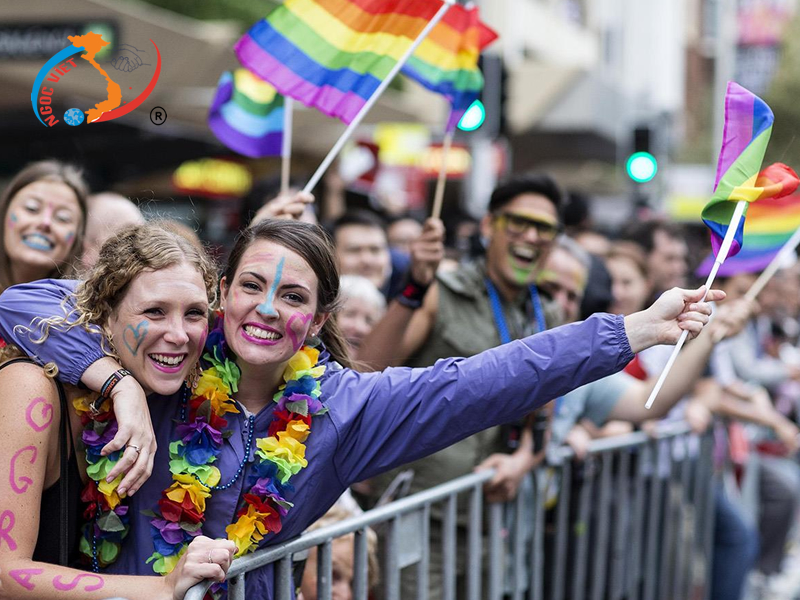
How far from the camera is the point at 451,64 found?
16.0 feet

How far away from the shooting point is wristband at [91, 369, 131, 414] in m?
2.73

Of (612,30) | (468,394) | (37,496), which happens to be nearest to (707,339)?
(468,394)

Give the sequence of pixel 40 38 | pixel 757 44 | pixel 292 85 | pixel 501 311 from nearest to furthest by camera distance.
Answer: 1. pixel 292 85
2. pixel 501 311
3. pixel 40 38
4. pixel 757 44

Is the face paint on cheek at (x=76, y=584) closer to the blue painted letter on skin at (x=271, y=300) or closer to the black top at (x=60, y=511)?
the black top at (x=60, y=511)

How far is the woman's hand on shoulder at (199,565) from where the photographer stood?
2555 mm

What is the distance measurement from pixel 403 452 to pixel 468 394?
26 cm

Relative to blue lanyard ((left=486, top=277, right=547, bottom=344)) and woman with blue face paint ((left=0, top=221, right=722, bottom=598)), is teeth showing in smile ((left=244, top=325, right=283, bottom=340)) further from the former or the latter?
blue lanyard ((left=486, top=277, right=547, bottom=344))

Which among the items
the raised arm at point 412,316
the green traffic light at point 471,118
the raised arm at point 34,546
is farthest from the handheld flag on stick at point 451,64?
the raised arm at point 34,546

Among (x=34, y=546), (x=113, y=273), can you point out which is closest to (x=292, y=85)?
(x=113, y=273)

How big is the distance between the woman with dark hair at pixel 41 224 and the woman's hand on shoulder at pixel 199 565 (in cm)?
157

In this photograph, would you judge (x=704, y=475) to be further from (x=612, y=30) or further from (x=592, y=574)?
(x=612, y=30)

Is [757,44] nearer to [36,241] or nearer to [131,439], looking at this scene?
[36,241]

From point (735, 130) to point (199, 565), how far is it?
6.38ft

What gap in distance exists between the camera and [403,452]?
3.02 metres
